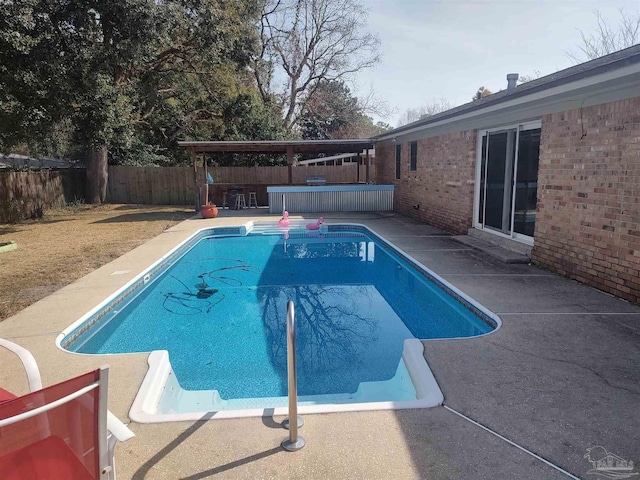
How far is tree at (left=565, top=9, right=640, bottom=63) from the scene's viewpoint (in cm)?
2561

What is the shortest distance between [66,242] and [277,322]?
6883 millimetres

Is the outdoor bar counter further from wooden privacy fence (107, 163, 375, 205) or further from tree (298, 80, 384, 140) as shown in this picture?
tree (298, 80, 384, 140)

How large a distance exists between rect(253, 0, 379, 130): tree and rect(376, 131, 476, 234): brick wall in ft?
50.9

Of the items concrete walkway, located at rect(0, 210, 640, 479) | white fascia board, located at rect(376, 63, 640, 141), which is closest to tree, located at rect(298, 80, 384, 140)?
white fascia board, located at rect(376, 63, 640, 141)

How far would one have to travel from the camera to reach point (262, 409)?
2.92 m

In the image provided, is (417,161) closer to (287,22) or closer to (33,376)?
(33,376)

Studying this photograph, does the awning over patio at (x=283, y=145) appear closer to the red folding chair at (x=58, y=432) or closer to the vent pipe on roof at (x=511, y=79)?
the vent pipe on roof at (x=511, y=79)

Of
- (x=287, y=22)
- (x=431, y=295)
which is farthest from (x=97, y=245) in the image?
(x=287, y=22)

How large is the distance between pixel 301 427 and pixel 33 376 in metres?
1.51

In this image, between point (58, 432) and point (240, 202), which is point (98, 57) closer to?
point (240, 202)

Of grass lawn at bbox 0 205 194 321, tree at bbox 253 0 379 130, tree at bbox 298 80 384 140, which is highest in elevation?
tree at bbox 253 0 379 130

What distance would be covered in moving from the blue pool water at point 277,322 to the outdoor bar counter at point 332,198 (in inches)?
251

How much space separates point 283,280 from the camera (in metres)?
7.52

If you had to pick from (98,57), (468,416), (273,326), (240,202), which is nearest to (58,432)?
(468,416)
